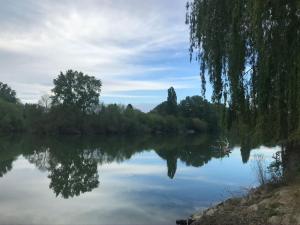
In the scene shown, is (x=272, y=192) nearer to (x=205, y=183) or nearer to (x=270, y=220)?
(x=270, y=220)

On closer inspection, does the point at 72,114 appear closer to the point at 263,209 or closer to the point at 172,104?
the point at 172,104

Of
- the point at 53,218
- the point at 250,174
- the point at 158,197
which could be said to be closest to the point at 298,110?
the point at 53,218

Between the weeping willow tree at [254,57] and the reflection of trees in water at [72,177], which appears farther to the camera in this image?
the reflection of trees in water at [72,177]

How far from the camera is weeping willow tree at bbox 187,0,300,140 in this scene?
1058 centimetres

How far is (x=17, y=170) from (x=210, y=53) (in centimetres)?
1756

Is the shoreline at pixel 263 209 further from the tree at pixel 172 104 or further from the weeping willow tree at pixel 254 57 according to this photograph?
the tree at pixel 172 104

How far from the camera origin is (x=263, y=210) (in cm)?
994

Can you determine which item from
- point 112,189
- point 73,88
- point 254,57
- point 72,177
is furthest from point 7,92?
point 254,57

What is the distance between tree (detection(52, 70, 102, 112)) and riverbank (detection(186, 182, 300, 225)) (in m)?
72.8

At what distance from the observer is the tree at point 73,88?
273 ft

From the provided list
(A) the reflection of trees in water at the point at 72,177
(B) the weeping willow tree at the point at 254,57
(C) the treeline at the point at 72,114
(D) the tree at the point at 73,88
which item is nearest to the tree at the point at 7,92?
(C) the treeline at the point at 72,114

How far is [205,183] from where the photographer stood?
22.2m

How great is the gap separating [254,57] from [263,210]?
3.69 m

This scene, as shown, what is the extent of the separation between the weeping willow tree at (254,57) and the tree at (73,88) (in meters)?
71.3
